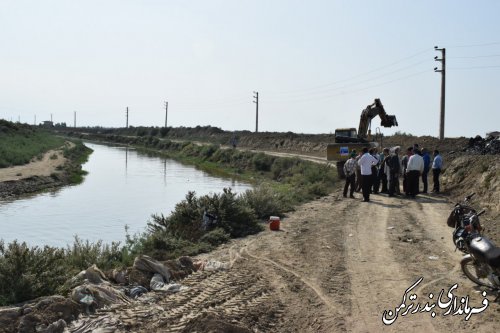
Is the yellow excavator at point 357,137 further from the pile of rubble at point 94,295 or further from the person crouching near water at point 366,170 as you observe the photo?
the pile of rubble at point 94,295

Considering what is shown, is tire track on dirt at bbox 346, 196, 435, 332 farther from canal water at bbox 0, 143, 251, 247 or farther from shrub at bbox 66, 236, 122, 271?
canal water at bbox 0, 143, 251, 247

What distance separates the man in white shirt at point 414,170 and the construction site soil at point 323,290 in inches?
166

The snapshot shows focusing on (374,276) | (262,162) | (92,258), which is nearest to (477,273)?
(374,276)

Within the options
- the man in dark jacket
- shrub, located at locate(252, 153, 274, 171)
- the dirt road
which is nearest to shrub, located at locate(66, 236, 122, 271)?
the dirt road

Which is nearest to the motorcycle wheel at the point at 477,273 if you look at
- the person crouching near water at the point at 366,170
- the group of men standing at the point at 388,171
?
the person crouching near water at the point at 366,170

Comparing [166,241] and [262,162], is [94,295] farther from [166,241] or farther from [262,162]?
[262,162]

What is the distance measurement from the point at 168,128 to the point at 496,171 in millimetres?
101810

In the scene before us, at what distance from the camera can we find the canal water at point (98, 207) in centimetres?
1686

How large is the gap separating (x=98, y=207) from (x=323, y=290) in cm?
1772

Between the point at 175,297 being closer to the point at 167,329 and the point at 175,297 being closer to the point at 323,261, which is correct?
the point at 167,329

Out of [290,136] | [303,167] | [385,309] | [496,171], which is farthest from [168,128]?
[385,309]

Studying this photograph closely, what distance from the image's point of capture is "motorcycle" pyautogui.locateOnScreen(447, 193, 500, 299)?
21.1 ft

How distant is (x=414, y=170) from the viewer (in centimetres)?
1767

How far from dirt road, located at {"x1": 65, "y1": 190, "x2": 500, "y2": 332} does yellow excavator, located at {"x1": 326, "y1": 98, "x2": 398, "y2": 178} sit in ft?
40.5
